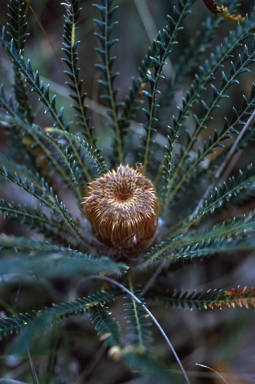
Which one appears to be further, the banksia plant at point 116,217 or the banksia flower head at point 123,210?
the banksia flower head at point 123,210

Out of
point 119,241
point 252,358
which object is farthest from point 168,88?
point 252,358

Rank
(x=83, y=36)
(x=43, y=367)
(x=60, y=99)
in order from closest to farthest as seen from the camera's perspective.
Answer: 1. (x=43, y=367)
2. (x=60, y=99)
3. (x=83, y=36)

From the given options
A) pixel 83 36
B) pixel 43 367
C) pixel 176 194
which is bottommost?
pixel 43 367

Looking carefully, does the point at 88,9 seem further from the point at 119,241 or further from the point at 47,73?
the point at 119,241

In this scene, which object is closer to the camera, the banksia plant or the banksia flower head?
the banksia plant

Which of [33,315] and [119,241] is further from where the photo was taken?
[119,241]
